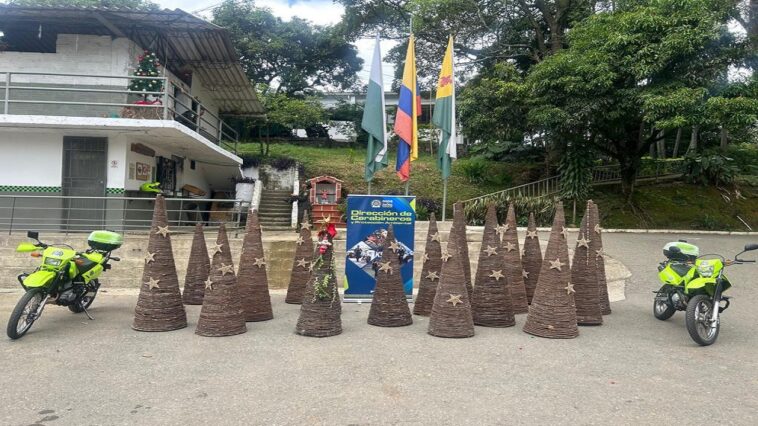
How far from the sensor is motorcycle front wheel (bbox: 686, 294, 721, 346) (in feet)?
18.9

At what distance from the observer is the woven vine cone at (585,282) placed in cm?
686

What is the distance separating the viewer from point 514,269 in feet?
24.8

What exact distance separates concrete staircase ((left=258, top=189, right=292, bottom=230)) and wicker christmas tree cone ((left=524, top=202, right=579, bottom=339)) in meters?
11.5

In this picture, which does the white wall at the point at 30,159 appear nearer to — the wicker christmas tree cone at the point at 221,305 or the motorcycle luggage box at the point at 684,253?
the wicker christmas tree cone at the point at 221,305

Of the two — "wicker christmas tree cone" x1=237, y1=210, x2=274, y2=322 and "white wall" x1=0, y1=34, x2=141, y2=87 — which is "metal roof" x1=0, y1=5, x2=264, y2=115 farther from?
"wicker christmas tree cone" x1=237, y1=210, x2=274, y2=322

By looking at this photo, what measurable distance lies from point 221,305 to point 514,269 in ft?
13.8

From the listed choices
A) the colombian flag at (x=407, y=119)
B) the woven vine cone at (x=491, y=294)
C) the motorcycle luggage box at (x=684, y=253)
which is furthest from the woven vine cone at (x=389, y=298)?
the motorcycle luggage box at (x=684, y=253)

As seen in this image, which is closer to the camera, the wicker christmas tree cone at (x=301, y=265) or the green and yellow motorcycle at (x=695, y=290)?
the green and yellow motorcycle at (x=695, y=290)

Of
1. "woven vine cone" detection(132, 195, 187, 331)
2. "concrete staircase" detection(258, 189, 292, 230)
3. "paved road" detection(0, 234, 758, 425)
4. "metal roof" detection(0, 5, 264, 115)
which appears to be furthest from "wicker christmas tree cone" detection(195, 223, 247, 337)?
"concrete staircase" detection(258, 189, 292, 230)

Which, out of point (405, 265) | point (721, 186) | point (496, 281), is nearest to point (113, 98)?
point (405, 265)

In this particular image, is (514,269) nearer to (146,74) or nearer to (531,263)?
(531,263)

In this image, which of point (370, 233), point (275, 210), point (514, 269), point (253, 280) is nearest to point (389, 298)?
point (370, 233)

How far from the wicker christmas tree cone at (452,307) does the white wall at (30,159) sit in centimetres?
1159

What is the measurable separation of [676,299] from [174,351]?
6.29 metres
